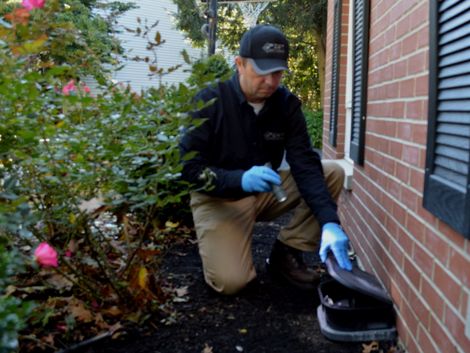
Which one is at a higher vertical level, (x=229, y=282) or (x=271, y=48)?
(x=271, y=48)

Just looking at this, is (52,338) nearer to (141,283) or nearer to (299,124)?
(141,283)

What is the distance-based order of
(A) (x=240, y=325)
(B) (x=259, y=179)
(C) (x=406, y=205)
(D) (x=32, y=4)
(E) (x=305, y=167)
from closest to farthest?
(D) (x=32, y=4) < (C) (x=406, y=205) < (A) (x=240, y=325) < (B) (x=259, y=179) < (E) (x=305, y=167)

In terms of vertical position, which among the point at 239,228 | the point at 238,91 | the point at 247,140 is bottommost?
the point at 239,228

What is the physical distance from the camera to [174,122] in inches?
83.0

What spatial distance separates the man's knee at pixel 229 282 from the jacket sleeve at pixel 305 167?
546 mm

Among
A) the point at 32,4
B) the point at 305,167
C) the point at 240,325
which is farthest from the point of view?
the point at 305,167

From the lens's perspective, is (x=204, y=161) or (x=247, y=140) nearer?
(x=204, y=161)

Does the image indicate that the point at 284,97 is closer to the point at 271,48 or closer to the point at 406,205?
the point at 271,48

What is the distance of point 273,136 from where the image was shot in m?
3.08

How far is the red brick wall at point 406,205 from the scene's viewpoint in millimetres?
1589

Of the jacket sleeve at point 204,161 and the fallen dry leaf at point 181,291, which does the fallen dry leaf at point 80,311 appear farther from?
the jacket sleeve at point 204,161

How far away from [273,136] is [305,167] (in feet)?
0.92

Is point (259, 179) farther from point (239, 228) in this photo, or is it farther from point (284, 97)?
point (284, 97)

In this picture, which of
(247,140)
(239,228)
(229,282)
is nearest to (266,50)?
(247,140)
